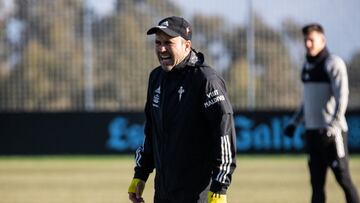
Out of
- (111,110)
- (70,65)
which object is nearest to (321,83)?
(111,110)

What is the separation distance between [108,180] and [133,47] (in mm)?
9700

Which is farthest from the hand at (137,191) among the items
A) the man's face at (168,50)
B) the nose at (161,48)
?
the nose at (161,48)

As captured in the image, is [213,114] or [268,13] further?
[268,13]

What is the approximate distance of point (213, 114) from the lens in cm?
646

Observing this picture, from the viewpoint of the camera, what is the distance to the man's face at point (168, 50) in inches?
255

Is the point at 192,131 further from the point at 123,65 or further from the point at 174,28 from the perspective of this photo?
the point at 123,65

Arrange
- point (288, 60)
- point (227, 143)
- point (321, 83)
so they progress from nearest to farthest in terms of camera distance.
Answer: point (227, 143), point (321, 83), point (288, 60)

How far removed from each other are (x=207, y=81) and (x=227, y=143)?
1.36 feet

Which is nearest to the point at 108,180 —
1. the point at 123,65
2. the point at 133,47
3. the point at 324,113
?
the point at 324,113

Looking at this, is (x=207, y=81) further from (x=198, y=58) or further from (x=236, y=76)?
(x=236, y=76)

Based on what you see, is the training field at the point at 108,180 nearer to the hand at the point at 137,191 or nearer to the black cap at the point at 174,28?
the hand at the point at 137,191

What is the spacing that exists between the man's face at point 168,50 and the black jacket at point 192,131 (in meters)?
0.07

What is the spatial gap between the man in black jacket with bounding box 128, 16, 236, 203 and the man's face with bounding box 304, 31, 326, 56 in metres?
3.84

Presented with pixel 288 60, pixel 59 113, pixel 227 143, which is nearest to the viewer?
pixel 227 143
